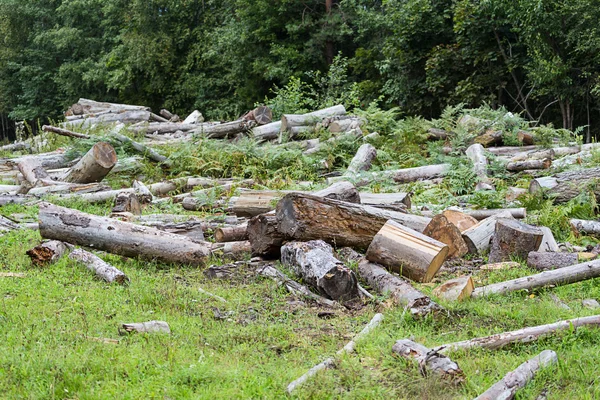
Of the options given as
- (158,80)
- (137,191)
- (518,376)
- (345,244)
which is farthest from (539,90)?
(158,80)

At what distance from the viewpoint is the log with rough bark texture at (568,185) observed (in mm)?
9396

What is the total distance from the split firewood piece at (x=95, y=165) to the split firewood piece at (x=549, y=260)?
854 centimetres

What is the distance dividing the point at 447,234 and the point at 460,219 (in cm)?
76

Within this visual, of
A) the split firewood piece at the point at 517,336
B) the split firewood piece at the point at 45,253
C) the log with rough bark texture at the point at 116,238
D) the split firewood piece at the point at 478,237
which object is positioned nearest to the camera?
the split firewood piece at the point at 517,336

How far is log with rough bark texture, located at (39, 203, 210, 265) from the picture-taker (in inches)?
295

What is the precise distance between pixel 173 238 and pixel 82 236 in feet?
3.21

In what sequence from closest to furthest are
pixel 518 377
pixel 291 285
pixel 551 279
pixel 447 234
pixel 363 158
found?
pixel 518 377 → pixel 551 279 → pixel 291 285 → pixel 447 234 → pixel 363 158

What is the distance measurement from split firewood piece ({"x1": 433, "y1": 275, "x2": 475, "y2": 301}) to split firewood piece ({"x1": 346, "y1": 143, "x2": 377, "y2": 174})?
679cm

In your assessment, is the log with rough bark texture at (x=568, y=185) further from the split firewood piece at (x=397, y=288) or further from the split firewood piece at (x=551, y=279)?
the split firewood piece at (x=397, y=288)

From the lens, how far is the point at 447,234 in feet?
25.5

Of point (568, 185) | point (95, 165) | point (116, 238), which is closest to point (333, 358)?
point (116, 238)

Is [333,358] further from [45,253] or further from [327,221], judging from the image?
[45,253]

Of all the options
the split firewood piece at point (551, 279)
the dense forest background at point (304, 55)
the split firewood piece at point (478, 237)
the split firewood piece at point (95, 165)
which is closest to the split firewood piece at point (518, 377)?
the split firewood piece at point (551, 279)

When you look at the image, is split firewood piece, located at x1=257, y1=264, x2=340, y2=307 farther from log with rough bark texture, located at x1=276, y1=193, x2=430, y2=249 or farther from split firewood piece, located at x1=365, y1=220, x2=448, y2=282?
split firewood piece, located at x1=365, y1=220, x2=448, y2=282
